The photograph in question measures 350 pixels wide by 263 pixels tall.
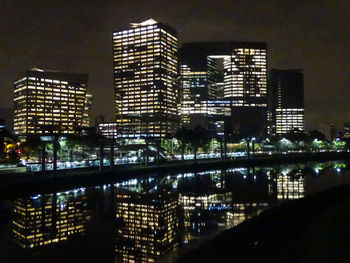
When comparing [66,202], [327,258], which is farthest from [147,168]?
[327,258]

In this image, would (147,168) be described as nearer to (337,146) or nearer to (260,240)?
(260,240)

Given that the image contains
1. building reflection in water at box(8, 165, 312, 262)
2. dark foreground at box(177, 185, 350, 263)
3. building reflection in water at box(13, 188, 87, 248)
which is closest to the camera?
dark foreground at box(177, 185, 350, 263)

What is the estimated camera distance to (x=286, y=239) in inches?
768

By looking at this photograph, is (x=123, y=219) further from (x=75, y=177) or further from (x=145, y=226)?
(x=75, y=177)

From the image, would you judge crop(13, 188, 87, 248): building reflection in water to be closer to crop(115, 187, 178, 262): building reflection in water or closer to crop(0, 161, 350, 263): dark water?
crop(0, 161, 350, 263): dark water

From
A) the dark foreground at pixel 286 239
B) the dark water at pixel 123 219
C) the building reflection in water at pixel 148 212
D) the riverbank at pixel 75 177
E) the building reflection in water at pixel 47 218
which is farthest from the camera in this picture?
the riverbank at pixel 75 177

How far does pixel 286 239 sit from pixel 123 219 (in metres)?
12.6

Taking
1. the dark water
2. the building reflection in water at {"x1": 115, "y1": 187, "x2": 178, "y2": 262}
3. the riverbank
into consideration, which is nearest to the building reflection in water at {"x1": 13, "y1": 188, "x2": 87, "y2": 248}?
the dark water

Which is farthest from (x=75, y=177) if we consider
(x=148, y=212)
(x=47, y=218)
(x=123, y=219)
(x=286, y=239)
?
(x=286, y=239)

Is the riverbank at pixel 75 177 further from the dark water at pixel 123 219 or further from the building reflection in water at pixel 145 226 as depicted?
the building reflection in water at pixel 145 226

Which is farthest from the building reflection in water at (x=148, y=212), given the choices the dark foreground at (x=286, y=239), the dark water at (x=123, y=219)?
the dark foreground at (x=286, y=239)

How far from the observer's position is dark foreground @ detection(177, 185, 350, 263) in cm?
1638

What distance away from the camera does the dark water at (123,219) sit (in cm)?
1992

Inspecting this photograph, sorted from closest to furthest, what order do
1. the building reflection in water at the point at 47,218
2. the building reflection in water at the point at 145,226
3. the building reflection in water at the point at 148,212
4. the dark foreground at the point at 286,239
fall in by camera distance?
the dark foreground at the point at 286,239 < the building reflection in water at the point at 145,226 < the building reflection in water at the point at 148,212 < the building reflection in water at the point at 47,218
